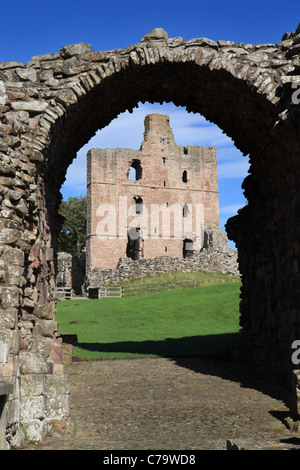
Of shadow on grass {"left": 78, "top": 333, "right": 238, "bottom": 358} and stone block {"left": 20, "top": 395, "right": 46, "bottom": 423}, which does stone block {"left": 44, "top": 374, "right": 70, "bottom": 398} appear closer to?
stone block {"left": 20, "top": 395, "right": 46, "bottom": 423}

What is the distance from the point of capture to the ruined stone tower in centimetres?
4191

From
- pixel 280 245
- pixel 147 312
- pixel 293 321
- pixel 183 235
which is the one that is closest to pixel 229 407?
pixel 293 321

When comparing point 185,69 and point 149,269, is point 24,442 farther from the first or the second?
point 149,269

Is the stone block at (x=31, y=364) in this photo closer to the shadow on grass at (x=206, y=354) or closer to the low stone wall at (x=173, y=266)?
the shadow on grass at (x=206, y=354)

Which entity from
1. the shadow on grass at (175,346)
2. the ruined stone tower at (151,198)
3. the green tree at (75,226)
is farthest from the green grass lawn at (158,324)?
the green tree at (75,226)

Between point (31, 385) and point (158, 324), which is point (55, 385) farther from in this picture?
point (158, 324)

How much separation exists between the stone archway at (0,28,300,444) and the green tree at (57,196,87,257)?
3918cm

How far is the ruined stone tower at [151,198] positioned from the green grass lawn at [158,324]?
16422 mm

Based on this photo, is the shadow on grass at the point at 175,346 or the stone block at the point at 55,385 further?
the shadow on grass at the point at 175,346

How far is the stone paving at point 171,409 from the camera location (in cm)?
510

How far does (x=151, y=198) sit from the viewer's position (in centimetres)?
4425
